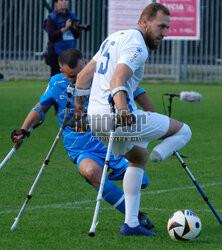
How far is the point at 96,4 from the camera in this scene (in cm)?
1833

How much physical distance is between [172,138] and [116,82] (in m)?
0.77

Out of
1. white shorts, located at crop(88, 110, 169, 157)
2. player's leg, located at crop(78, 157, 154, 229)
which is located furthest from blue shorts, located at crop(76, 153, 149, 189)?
white shorts, located at crop(88, 110, 169, 157)

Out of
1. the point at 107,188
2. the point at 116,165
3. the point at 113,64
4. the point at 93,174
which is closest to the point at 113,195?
the point at 107,188

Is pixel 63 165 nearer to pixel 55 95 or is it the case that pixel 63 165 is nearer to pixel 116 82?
pixel 55 95

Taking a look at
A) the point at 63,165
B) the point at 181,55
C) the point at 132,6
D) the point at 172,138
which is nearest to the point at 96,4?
the point at 132,6

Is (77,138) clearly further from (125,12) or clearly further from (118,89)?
(125,12)

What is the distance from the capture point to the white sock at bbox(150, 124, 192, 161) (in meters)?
6.11

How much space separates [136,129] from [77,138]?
122 cm

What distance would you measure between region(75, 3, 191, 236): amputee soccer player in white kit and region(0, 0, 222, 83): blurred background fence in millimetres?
18108

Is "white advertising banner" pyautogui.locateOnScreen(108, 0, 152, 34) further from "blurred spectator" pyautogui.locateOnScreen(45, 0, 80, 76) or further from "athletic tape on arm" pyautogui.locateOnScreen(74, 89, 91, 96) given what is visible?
"athletic tape on arm" pyautogui.locateOnScreen(74, 89, 91, 96)

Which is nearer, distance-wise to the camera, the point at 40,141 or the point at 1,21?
the point at 40,141

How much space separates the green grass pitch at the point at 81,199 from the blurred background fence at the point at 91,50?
36.0 ft

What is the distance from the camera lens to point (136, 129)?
616cm

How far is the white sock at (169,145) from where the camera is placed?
20.0ft
